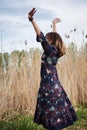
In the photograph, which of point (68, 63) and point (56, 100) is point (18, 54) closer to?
point (68, 63)

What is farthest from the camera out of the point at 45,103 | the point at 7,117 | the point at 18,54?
the point at 18,54

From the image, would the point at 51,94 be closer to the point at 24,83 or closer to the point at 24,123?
the point at 24,123

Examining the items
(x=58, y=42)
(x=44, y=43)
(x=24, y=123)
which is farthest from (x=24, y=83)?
(x=44, y=43)

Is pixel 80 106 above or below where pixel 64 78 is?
below

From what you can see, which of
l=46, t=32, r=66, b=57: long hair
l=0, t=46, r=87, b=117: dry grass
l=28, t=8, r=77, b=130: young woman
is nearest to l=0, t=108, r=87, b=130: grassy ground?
l=0, t=46, r=87, b=117: dry grass

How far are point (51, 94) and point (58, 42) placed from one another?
0.70m

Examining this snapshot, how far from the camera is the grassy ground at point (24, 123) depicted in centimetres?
690

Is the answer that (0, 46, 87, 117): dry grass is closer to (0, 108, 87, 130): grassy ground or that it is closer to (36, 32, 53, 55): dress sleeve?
(0, 108, 87, 130): grassy ground

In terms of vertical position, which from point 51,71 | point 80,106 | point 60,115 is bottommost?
point 80,106

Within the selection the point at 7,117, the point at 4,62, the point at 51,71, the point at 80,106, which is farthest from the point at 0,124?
the point at 80,106

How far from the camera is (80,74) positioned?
10055mm

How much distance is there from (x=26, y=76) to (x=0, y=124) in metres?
1.67

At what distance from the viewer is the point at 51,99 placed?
549 cm

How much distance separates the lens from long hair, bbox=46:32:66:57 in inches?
221
